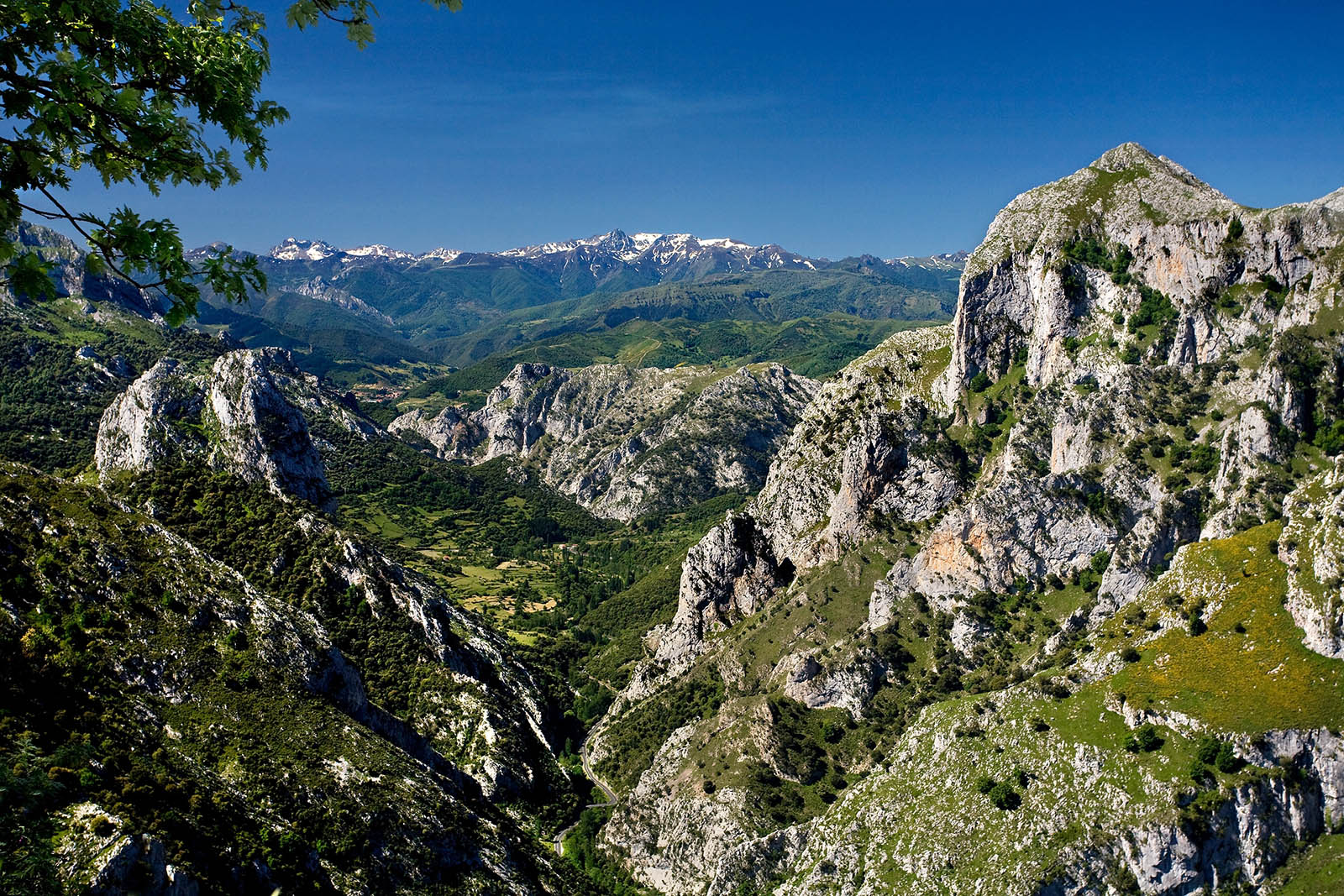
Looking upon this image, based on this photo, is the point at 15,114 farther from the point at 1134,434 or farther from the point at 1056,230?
the point at 1056,230

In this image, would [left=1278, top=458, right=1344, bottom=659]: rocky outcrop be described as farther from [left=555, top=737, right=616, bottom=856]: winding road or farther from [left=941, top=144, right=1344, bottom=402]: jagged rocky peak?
[left=555, top=737, right=616, bottom=856]: winding road

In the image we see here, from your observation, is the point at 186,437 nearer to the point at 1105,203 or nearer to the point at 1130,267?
the point at 1130,267

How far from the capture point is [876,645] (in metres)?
149

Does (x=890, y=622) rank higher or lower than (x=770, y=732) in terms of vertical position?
higher

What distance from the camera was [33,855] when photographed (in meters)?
16.8

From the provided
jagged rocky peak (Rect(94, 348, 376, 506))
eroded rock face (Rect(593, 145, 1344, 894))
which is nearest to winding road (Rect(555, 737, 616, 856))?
eroded rock face (Rect(593, 145, 1344, 894))

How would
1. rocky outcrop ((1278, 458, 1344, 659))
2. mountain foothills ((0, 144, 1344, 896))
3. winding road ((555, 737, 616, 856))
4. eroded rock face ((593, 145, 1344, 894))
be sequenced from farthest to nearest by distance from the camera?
1. winding road ((555, 737, 616, 856))
2. eroded rock face ((593, 145, 1344, 894))
3. rocky outcrop ((1278, 458, 1344, 659))
4. mountain foothills ((0, 144, 1344, 896))

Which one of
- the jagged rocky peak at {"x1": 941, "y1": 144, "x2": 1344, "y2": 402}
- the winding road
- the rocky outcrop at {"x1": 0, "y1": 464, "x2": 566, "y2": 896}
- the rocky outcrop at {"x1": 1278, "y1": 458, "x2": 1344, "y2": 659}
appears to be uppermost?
the jagged rocky peak at {"x1": 941, "y1": 144, "x2": 1344, "y2": 402}

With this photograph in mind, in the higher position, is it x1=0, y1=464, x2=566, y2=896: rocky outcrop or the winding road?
x1=0, y1=464, x2=566, y2=896: rocky outcrop

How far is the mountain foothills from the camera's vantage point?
292ft

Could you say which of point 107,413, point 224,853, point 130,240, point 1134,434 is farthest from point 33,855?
point 107,413

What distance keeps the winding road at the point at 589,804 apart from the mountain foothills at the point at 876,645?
0.93 metres

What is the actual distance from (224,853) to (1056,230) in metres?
184

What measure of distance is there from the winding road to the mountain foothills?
0.93m
